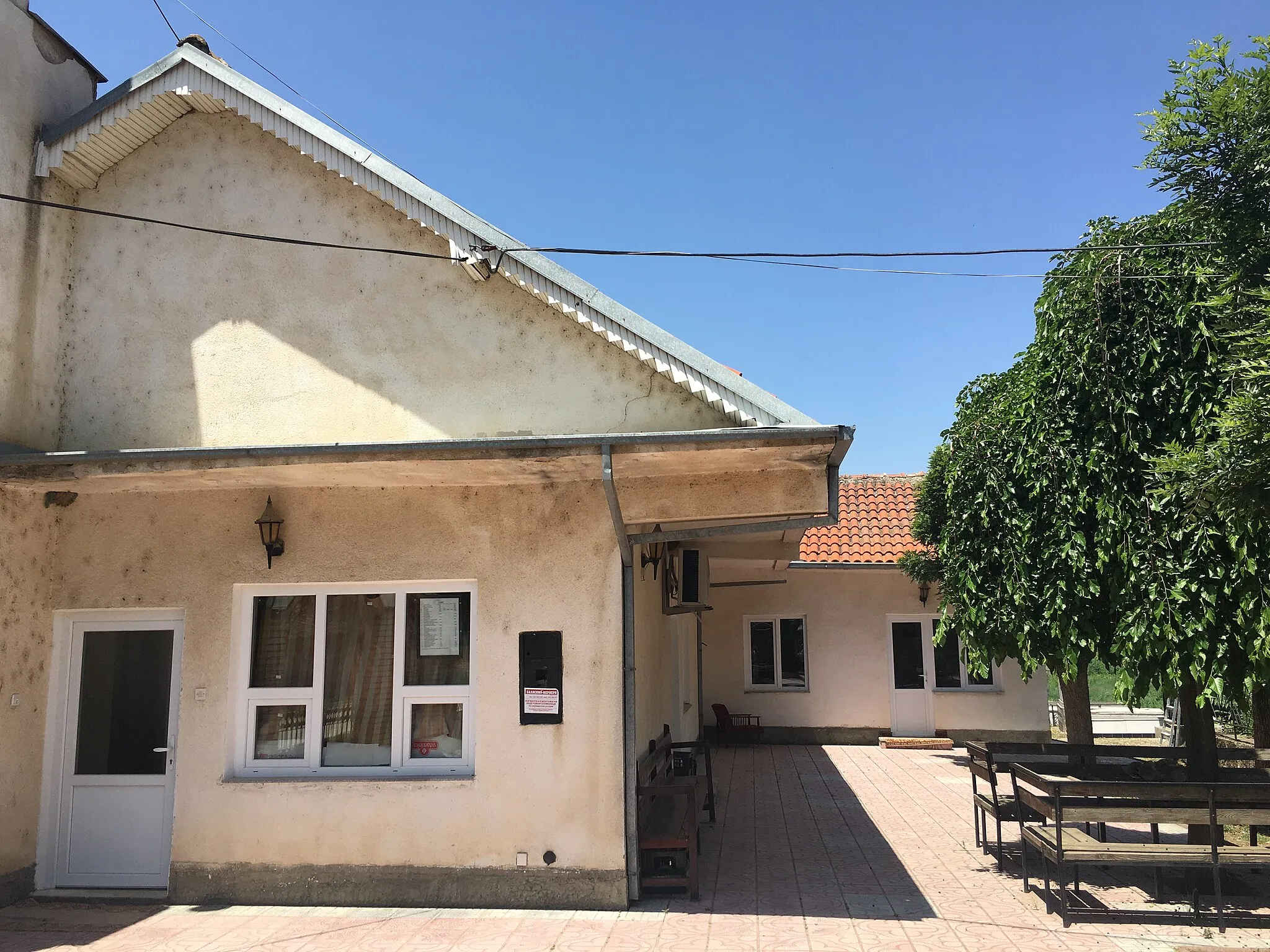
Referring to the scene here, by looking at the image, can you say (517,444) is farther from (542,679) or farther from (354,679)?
(354,679)

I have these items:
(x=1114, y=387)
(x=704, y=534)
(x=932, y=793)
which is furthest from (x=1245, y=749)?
(x=704, y=534)

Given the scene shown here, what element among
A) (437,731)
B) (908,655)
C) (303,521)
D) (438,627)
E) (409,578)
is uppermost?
(303,521)

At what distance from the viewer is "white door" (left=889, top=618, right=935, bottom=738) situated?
17.0 meters

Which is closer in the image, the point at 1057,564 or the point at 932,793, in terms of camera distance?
the point at 1057,564

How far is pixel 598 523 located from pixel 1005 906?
14.1ft

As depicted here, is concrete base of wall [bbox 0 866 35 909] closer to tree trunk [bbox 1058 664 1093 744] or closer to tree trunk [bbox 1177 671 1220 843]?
tree trunk [bbox 1177 671 1220 843]

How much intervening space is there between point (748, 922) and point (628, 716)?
1676 mm

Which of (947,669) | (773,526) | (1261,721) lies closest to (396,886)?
(773,526)

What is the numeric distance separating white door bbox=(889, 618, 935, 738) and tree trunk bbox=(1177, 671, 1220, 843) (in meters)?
8.83

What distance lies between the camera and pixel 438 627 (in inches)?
301

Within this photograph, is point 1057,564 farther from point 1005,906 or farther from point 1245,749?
point 1245,749

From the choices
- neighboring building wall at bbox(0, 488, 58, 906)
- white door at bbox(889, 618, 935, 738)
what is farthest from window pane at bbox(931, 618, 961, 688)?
neighboring building wall at bbox(0, 488, 58, 906)

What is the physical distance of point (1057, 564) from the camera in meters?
7.35

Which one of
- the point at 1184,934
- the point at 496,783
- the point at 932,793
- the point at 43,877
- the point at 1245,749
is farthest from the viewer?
the point at 932,793
